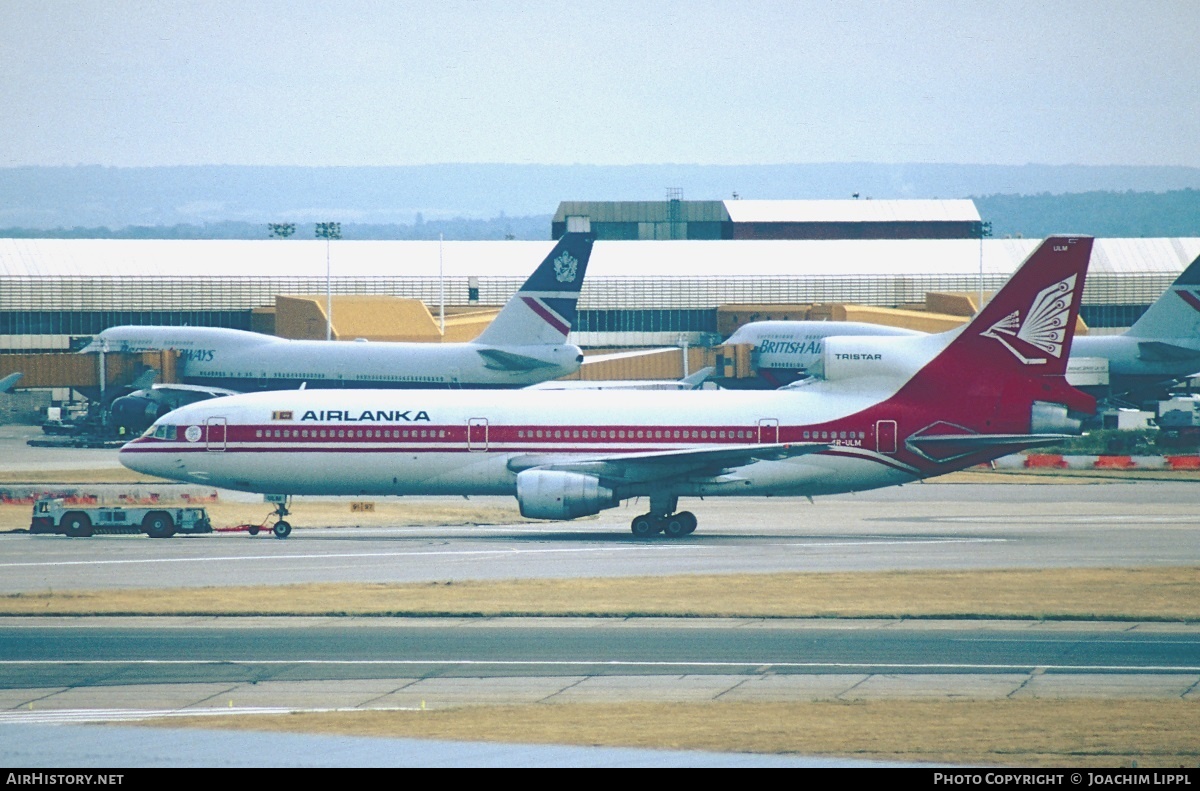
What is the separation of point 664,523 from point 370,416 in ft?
34.0

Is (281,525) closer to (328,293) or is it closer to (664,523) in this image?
(664,523)

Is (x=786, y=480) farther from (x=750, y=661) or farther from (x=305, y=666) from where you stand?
(x=305, y=666)

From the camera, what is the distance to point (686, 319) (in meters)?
118

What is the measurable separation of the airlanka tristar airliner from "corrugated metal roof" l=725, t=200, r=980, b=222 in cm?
10645

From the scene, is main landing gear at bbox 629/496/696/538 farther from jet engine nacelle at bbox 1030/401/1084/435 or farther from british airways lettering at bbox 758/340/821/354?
british airways lettering at bbox 758/340/821/354

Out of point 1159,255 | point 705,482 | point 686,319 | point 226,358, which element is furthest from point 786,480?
point 1159,255

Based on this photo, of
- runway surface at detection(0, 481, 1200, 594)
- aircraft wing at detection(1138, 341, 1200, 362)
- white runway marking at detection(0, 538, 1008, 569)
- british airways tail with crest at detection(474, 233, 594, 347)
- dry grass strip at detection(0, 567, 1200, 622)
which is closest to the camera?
dry grass strip at detection(0, 567, 1200, 622)

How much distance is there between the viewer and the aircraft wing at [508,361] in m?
82.1

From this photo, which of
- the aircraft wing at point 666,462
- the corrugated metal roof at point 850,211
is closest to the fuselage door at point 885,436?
the aircraft wing at point 666,462

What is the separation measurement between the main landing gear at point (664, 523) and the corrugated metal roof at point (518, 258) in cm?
6500

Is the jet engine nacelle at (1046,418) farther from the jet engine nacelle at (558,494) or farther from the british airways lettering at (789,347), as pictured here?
the british airways lettering at (789,347)

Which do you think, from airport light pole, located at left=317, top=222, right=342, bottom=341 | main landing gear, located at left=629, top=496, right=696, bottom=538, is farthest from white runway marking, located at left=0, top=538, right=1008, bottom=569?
airport light pole, located at left=317, top=222, right=342, bottom=341

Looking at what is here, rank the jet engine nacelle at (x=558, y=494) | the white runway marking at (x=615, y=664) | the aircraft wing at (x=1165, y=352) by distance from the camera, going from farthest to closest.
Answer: the aircraft wing at (x=1165, y=352) < the jet engine nacelle at (x=558, y=494) < the white runway marking at (x=615, y=664)

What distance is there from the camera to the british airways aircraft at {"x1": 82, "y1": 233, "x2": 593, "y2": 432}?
81.0 meters
